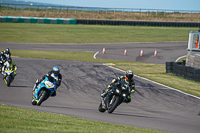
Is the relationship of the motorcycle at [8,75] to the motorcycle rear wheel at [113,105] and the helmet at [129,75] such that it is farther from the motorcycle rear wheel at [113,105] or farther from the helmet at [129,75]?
the helmet at [129,75]

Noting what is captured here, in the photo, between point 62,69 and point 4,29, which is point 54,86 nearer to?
point 62,69

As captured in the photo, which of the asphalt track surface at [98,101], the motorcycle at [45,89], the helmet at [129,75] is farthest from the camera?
the motorcycle at [45,89]

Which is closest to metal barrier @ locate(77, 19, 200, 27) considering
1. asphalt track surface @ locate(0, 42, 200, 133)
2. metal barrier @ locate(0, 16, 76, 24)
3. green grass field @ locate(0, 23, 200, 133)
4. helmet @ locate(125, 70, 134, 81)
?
green grass field @ locate(0, 23, 200, 133)

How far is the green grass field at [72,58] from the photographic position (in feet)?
26.5

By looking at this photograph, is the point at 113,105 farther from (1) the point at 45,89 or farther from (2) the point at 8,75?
(2) the point at 8,75

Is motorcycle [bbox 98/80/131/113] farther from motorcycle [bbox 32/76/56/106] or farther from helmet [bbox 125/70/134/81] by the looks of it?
motorcycle [bbox 32/76/56/106]

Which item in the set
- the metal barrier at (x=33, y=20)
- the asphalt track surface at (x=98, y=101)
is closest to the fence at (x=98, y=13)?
the metal barrier at (x=33, y=20)

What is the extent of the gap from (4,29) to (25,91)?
40.0 metres

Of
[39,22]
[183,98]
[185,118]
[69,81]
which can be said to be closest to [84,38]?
[39,22]

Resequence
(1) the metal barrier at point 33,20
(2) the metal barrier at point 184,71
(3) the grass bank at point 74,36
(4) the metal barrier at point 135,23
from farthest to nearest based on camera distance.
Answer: (4) the metal barrier at point 135,23, (1) the metal barrier at point 33,20, (3) the grass bank at point 74,36, (2) the metal barrier at point 184,71

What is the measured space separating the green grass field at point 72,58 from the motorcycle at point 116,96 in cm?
171

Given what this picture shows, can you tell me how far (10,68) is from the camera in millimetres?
16172

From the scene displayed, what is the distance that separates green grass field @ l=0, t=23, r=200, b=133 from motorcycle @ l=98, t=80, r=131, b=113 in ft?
5.61

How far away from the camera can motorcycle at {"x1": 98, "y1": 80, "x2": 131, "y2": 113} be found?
36.1ft
